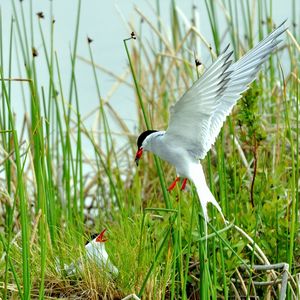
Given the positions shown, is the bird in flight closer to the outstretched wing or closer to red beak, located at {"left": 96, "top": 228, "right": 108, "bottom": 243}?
the outstretched wing

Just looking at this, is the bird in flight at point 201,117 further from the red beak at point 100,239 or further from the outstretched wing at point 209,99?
the red beak at point 100,239

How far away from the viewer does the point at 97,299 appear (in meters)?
3.22

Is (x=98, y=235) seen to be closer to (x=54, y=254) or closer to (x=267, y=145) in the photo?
(x=54, y=254)

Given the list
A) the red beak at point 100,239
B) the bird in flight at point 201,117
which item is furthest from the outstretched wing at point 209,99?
the red beak at point 100,239

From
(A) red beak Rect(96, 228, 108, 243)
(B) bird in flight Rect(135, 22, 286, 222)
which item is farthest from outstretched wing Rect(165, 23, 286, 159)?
(A) red beak Rect(96, 228, 108, 243)

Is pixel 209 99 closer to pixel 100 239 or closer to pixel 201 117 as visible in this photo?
pixel 201 117

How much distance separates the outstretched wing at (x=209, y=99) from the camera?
2414 millimetres

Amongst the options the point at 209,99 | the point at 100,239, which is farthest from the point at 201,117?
the point at 100,239

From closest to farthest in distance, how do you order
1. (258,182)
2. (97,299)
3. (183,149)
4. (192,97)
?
1. (192,97)
2. (183,149)
3. (97,299)
4. (258,182)

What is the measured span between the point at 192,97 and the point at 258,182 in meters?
1.40

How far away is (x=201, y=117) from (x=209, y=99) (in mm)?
95

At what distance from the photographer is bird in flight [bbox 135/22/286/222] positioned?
2.43 metres

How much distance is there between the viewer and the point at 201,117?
8.41ft

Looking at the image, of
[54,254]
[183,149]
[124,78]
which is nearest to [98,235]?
[54,254]
